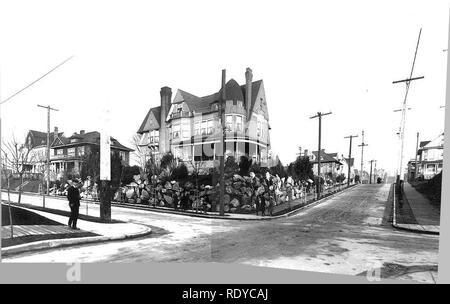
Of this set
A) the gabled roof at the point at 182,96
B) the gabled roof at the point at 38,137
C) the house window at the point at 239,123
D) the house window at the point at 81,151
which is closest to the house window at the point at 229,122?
the house window at the point at 239,123

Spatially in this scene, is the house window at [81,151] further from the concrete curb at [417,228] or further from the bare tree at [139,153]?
the concrete curb at [417,228]

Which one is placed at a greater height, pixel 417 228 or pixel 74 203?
pixel 74 203

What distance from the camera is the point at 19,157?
498 centimetres

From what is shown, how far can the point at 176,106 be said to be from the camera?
5121mm

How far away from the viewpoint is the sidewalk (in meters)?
3.52

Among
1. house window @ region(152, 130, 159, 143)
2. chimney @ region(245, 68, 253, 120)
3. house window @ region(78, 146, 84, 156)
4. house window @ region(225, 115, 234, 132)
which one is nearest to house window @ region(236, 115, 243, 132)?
house window @ region(225, 115, 234, 132)

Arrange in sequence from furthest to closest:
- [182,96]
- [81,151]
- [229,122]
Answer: [229,122] → [182,96] → [81,151]

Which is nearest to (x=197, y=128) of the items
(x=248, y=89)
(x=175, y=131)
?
(x=175, y=131)

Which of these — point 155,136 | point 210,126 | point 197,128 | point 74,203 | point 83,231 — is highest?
point 210,126

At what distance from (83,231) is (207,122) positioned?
417 centimetres

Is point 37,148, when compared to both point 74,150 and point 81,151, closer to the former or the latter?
point 74,150

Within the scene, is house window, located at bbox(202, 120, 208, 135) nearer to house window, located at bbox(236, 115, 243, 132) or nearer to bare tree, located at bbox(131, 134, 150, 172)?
house window, located at bbox(236, 115, 243, 132)

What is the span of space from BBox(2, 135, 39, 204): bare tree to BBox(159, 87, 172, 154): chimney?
9.41 feet
